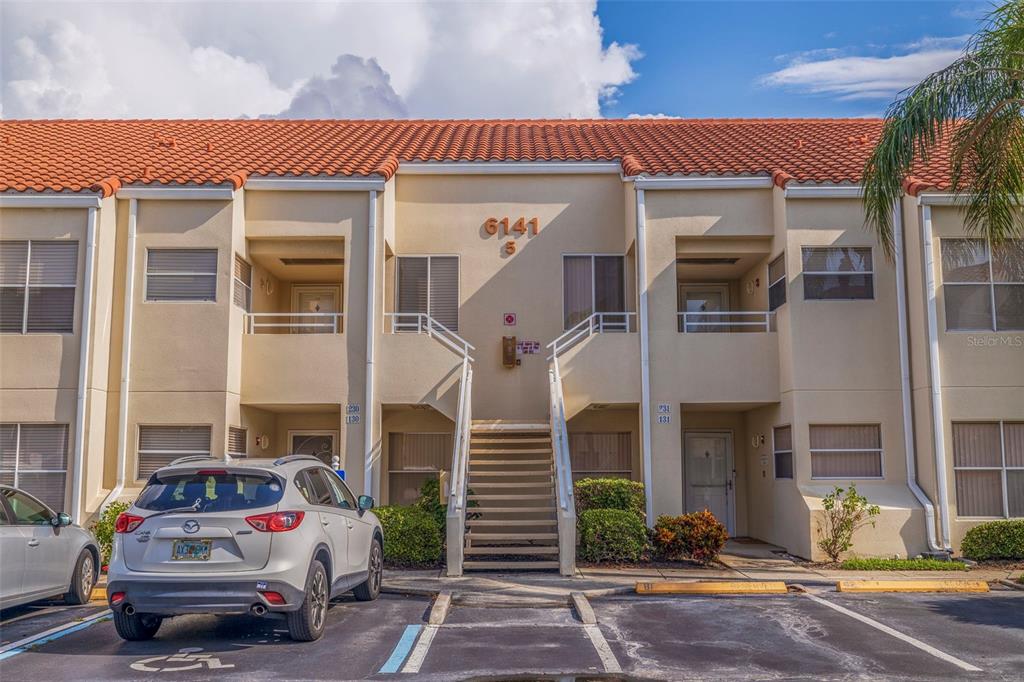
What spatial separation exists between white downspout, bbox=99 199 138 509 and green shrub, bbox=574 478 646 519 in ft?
24.3

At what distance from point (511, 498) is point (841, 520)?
5.16 meters

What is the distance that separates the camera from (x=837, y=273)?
52.9 feet

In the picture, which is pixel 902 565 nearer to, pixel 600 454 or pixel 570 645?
pixel 600 454

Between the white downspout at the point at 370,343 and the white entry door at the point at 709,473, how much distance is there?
6.67 m

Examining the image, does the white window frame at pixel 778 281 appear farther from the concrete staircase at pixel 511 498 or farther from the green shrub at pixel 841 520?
the concrete staircase at pixel 511 498

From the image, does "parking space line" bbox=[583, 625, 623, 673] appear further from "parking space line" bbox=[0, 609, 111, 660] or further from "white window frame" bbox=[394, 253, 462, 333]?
"white window frame" bbox=[394, 253, 462, 333]

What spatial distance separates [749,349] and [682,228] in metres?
2.46

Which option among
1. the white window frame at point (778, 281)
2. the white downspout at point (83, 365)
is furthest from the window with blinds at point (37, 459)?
the white window frame at point (778, 281)

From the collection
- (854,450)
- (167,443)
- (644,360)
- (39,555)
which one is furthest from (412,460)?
(39,555)

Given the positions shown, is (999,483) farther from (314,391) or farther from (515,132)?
(515,132)

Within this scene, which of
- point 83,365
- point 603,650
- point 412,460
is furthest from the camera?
point 412,460

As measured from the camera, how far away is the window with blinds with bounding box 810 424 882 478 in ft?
50.9

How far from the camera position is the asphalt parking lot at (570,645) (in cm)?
768

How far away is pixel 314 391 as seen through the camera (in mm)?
16141
